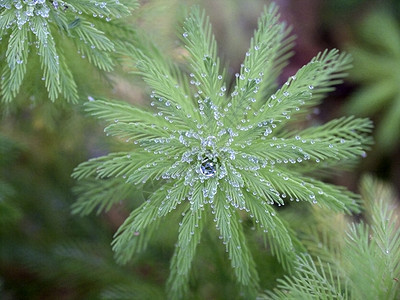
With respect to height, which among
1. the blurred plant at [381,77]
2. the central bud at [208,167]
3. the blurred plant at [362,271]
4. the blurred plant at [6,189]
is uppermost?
the blurred plant at [381,77]

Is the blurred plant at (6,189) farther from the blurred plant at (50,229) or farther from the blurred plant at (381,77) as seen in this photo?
the blurred plant at (381,77)

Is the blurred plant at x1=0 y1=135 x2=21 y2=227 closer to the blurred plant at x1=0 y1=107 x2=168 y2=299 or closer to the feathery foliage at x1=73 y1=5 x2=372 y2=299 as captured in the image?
the blurred plant at x1=0 y1=107 x2=168 y2=299

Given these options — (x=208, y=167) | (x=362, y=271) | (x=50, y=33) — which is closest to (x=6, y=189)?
(x=50, y=33)

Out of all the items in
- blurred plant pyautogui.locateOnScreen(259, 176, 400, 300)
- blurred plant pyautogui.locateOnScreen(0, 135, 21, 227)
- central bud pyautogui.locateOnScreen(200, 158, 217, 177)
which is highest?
blurred plant pyautogui.locateOnScreen(0, 135, 21, 227)

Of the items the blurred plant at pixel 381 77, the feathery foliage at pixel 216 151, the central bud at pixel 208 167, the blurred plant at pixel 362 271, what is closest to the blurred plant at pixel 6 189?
the feathery foliage at pixel 216 151

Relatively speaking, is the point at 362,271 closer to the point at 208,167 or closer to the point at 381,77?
the point at 208,167

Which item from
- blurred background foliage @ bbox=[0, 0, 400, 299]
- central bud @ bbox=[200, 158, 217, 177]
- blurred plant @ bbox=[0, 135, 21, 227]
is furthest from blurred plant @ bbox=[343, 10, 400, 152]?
blurred plant @ bbox=[0, 135, 21, 227]
